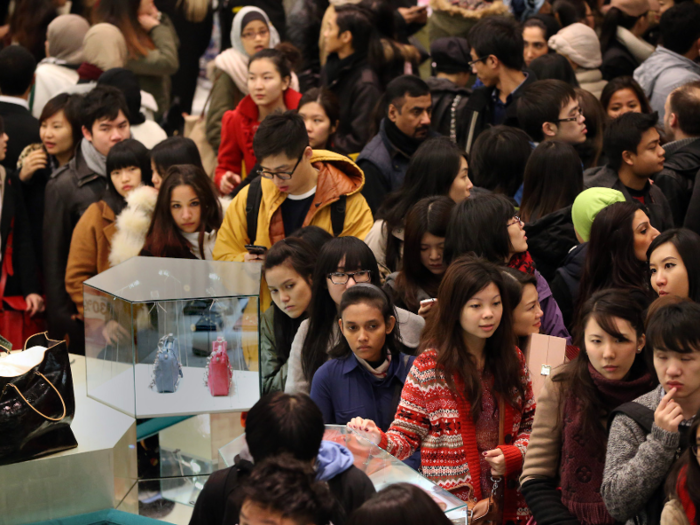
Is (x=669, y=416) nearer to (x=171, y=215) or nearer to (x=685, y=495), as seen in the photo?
(x=685, y=495)

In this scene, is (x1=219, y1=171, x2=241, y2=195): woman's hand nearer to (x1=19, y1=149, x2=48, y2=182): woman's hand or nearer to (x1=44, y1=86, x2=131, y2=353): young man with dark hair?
(x1=44, y1=86, x2=131, y2=353): young man with dark hair

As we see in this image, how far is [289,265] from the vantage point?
4230 mm

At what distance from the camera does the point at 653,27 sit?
308 inches

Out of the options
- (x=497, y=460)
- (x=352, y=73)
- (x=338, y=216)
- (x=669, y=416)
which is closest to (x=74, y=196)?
(x=338, y=216)

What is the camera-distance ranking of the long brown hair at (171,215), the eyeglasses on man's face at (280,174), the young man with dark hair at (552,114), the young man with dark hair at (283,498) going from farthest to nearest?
1. the young man with dark hair at (552,114)
2. the long brown hair at (171,215)
3. the eyeglasses on man's face at (280,174)
4. the young man with dark hair at (283,498)

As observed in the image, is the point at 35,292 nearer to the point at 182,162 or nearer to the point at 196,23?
the point at 182,162

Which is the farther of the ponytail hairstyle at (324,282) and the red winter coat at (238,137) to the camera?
the red winter coat at (238,137)

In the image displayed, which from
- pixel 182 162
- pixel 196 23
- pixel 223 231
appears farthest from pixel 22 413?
pixel 196 23

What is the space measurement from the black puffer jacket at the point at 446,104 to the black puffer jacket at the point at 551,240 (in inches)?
77.1

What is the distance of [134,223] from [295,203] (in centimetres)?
99

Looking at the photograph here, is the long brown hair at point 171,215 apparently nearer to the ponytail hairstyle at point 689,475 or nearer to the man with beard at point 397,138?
the man with beard at point 397,138

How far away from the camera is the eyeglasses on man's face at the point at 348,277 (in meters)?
3.96

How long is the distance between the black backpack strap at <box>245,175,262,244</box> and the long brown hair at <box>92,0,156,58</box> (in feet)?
9.84

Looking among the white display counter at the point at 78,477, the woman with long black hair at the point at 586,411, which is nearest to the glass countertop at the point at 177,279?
the white display counter at the point at 78,477
